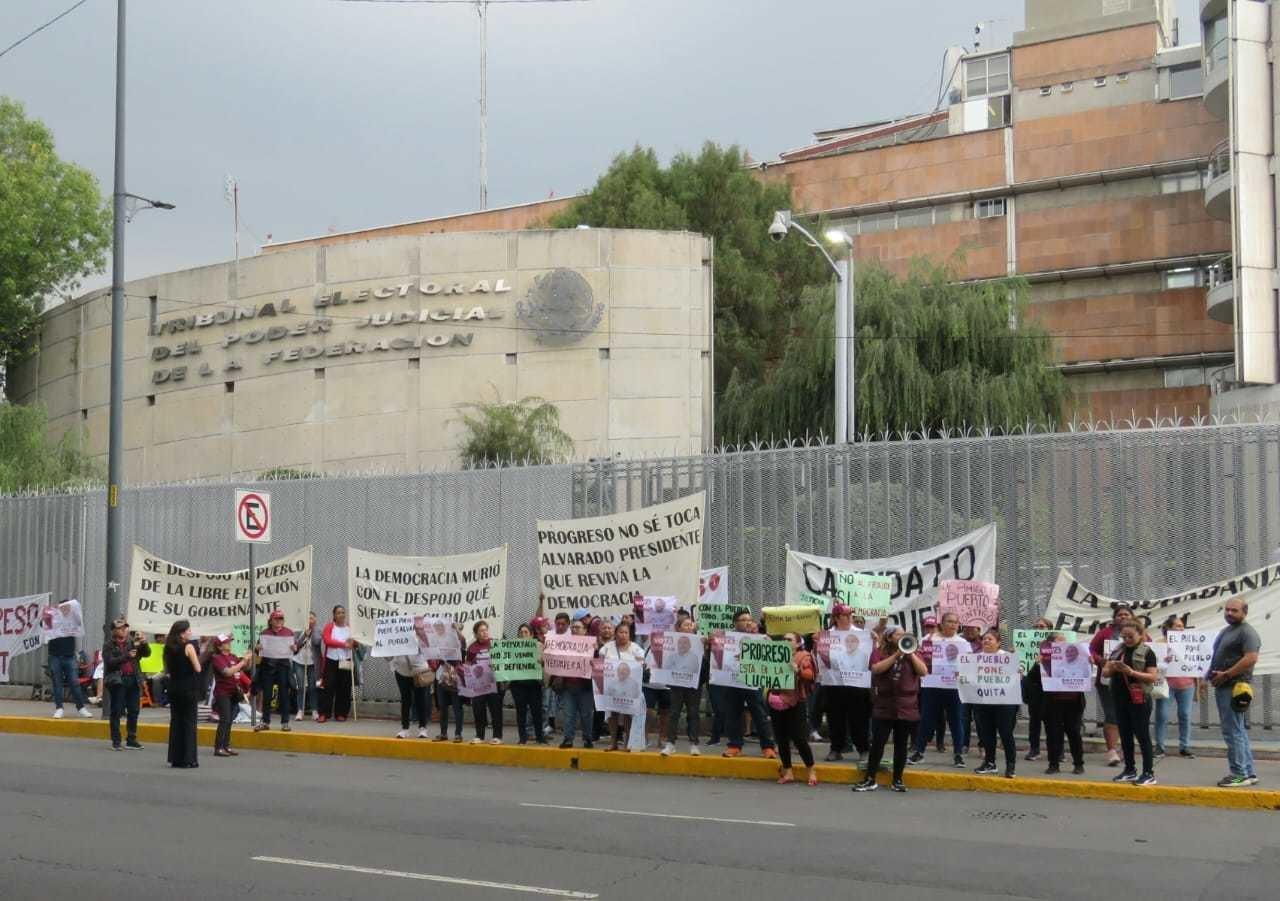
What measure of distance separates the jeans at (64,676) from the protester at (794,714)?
1204cm

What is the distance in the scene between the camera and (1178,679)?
51.1 ft

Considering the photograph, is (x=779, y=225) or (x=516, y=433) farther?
(x=516, y=433)

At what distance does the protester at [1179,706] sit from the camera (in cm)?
1557

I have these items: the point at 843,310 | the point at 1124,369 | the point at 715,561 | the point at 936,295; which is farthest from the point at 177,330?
the point at 1124,369

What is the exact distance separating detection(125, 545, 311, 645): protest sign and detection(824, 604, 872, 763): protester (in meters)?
8.72

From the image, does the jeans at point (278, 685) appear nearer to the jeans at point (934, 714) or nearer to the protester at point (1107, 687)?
the jeans at point (934, 714)

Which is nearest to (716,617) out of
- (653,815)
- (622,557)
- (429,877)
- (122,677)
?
(622,557)

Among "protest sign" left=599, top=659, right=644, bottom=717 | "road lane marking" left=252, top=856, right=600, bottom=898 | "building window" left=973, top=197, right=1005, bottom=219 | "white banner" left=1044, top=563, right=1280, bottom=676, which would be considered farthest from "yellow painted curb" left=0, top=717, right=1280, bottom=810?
"building window" left=973, top=197, right=1005, bottom=219

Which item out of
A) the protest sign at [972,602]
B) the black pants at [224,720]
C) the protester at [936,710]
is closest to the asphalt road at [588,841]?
the protester at [936,710]

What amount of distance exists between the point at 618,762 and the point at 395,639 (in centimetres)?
409

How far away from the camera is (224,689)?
1788 cm

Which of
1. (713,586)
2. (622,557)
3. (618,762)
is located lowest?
(618,762)

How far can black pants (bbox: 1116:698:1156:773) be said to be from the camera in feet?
45.8

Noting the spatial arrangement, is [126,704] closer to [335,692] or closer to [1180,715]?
[335,692]
